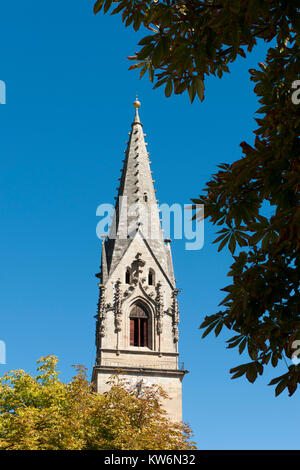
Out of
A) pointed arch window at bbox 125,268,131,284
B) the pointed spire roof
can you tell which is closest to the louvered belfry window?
pointed arch window at bbox 125,268,131,284

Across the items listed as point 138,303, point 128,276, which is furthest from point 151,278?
point 138,303

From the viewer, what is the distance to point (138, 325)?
44625 millimetres

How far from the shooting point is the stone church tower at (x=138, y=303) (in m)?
42.3

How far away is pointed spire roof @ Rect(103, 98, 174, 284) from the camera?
47537 mm

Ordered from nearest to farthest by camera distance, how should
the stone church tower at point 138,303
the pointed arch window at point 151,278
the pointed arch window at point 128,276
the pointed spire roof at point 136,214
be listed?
1. the stone church tower at point 138,303
2. the pointed arch window at point 128,276
3. the pointed arch window at point 151,278
4. the pointed spire roof at point 136,214

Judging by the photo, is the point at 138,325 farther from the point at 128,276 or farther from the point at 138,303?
the point at 128,276

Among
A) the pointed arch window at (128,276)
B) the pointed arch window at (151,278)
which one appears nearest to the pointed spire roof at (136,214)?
the pointed arch window at (151,278)

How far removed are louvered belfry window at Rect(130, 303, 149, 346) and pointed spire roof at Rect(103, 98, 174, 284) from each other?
124 inches

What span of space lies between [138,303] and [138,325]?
154 centimetres

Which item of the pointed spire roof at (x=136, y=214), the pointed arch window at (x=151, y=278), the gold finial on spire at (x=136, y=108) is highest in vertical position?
the gold finial on spire at (x=136, y=108)

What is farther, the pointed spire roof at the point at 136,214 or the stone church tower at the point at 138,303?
the pointed spire roof at the point at 136,214

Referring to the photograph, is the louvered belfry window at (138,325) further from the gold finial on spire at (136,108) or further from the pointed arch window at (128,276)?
the gold finial on spire at (136,108)
